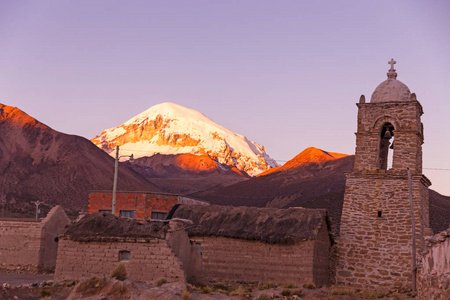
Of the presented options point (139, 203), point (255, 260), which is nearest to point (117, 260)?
point (255, 260)

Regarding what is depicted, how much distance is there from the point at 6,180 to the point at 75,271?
69318 mm

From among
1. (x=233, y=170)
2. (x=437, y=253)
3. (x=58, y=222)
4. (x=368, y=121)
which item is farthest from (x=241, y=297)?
(x=233, y=170)

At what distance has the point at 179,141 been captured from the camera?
575ft

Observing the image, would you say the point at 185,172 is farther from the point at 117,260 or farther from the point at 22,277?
the point at 117,260

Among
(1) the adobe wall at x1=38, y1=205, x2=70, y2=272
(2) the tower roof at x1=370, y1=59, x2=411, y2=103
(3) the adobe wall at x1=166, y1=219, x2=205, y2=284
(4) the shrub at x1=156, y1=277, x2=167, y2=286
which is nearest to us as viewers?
(4) the shrub at x1=156, y1=277, x2=167, y2=286

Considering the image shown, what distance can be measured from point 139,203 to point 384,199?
2482 cm

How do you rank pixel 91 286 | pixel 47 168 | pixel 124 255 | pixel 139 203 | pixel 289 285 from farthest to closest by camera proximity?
pixel 47 168 → pixel 139 203 → pixel 289 285 → pixel 124 255 → pixel 91 286

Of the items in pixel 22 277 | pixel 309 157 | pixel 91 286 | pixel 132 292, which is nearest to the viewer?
pixel 132 292

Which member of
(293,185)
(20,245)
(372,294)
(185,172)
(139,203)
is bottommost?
(372,294)

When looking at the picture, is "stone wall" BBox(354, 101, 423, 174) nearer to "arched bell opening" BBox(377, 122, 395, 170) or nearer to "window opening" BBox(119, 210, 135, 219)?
"arched bell opening" BBox(377, 122, 395, 170)

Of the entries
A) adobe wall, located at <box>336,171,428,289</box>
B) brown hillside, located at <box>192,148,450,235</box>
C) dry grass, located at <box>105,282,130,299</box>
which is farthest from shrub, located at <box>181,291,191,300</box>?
brown hillside, located at <box>192,148,450,235</box>

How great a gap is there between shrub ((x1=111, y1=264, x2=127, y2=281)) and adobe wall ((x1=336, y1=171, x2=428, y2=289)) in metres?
9.04

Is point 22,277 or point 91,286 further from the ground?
point 91,286

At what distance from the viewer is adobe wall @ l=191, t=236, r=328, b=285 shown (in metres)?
23.1
